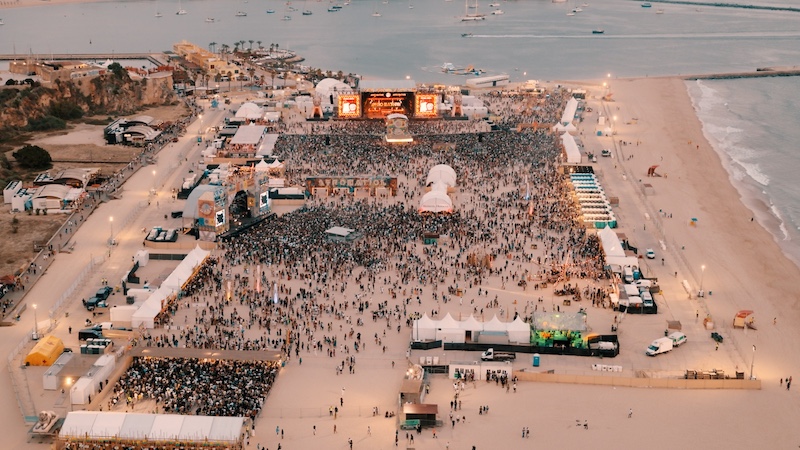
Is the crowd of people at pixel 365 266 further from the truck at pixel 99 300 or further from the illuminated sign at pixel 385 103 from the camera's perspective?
the illuminated sign at pixel 385 103

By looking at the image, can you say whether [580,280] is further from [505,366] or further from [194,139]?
[194,139]

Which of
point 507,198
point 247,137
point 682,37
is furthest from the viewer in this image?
point 682,37

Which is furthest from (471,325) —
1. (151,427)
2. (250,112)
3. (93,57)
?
(93,57)

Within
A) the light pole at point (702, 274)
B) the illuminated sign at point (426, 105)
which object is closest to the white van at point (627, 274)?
the light pole at point (702, 274)

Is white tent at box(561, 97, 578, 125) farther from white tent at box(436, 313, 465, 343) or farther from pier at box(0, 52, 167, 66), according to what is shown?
pier at box(0, 52, 167, 66)

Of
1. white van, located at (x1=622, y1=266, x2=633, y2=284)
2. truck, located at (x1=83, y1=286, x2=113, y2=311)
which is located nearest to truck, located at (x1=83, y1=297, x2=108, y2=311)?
truck, located at (x1=83, y1=286, x2=113, y2=311)

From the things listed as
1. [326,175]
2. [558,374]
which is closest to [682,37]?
[326,175]
